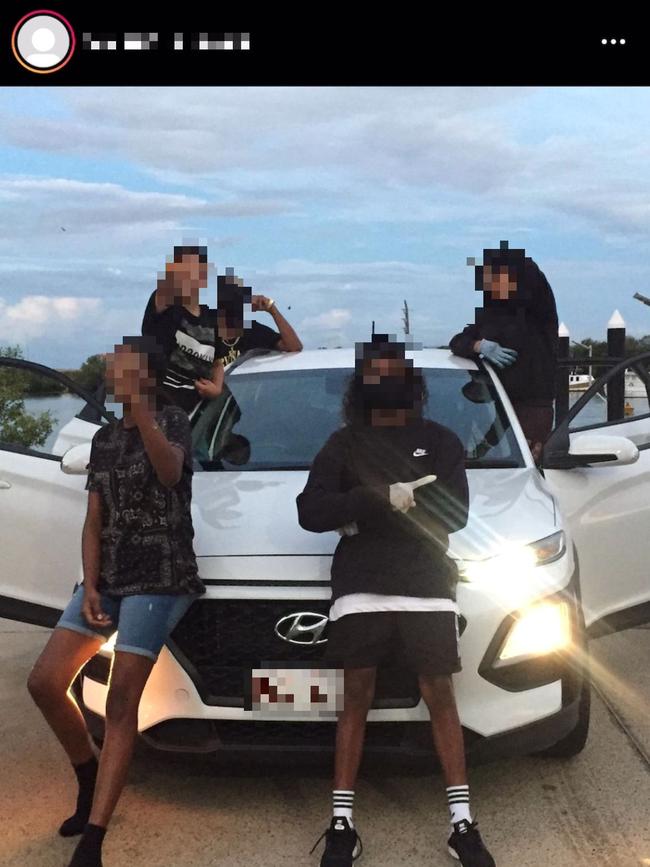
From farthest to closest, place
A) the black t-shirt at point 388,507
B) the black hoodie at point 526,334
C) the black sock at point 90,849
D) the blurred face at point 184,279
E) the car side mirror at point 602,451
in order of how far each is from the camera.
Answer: the black hoodie at point 526,334, the blurred face at point 184,279, the car side mirror at point 602,451, the black t-shirt at point 388,507, the black sock at point 90,849

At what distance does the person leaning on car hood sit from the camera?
471 centimetres

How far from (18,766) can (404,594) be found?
1848 millimetres

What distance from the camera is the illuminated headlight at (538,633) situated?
2.97 m

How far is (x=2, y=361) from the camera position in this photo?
4145mm

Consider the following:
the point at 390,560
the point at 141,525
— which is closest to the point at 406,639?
the point at 390,560

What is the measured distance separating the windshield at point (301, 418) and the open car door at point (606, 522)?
9.1 inches

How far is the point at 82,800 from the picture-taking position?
310 cm

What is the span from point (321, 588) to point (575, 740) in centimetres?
126

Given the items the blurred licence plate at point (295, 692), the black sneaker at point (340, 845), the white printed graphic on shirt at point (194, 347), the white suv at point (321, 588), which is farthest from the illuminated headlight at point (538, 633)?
the white printed graphic on shirt at point (194, 347)

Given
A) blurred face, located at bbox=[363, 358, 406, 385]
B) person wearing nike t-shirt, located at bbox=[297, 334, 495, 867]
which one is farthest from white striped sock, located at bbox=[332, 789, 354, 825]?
blurred face, located at bbox=[363, 358, 406, 385]

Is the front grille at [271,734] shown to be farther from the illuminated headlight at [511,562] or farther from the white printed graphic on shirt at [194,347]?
the white printed graphic on shirt at [194,347]

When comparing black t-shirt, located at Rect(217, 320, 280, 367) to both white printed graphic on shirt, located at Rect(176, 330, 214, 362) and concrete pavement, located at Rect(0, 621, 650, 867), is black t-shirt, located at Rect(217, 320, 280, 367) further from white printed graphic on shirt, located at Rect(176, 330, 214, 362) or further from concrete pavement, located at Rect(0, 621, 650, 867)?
concrete pavement, located at Rect(0, 621, 650, 867)
